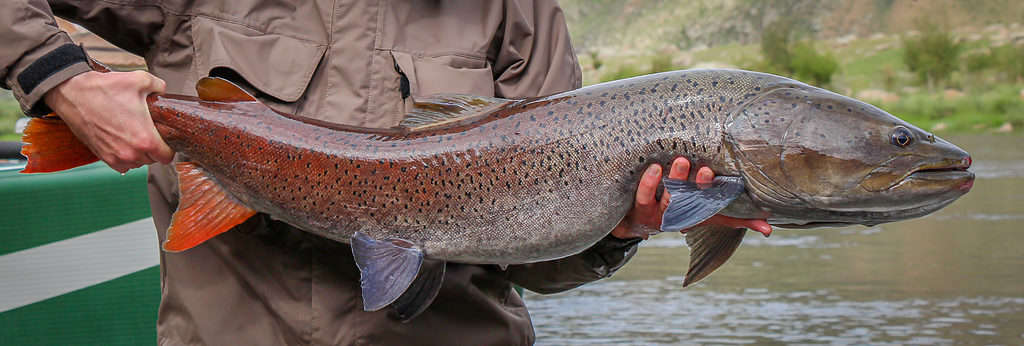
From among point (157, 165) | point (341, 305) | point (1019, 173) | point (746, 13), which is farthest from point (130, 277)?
point (746, 13)

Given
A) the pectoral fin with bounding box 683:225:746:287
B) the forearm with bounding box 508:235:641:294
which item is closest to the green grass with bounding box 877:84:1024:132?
the forearm with bounding box 508:235:641:294

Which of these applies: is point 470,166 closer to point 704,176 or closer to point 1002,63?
point 704,176

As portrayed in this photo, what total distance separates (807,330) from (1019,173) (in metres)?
14.2

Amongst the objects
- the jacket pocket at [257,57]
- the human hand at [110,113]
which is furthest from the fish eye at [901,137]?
the human hand at [110,113]

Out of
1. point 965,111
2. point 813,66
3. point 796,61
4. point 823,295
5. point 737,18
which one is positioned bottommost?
point 737,18

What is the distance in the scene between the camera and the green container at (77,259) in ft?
11.6

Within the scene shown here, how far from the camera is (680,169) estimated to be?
2303 mm

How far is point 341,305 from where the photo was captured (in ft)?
8.27

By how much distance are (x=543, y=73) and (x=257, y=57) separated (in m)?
0.71

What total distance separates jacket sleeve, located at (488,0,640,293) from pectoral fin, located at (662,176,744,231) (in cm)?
44

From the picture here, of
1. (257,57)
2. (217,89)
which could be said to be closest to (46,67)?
(217,89)

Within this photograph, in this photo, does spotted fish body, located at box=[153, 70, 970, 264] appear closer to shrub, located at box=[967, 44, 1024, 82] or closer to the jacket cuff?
the jacket cuff

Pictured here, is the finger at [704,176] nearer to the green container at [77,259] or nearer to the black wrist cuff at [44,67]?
the black wrist cuff at [44,67]

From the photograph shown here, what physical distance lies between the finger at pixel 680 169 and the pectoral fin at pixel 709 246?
0.87 feet
